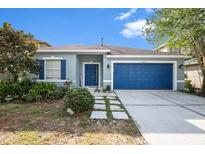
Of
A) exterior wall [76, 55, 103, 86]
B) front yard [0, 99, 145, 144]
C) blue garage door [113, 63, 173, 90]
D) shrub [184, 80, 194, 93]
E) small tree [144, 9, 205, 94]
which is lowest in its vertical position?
front yard [0, 99, 145, 144]

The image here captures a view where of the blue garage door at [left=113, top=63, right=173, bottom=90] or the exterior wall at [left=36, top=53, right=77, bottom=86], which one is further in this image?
the blue garage door at [left=113, top=63, right=173, bottom=90]

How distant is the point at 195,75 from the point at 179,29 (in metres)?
6.44

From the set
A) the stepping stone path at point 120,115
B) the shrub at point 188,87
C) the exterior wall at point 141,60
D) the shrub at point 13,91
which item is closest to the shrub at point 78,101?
the stepping stone path at point 120,115

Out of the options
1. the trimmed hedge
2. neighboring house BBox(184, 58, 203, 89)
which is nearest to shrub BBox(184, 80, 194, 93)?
neighboring house BBox(184, 58, 203, 89)

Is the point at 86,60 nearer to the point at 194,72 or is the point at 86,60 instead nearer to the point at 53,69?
the point at 53,69

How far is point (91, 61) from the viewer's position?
17.5m

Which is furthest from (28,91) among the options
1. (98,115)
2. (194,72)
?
(194,72)

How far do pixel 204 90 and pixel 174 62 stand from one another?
10.5ft

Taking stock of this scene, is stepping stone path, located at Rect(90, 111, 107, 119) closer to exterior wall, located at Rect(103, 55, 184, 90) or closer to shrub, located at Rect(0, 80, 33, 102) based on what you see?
shrub, located at Rect(0, 80, 33, 102)

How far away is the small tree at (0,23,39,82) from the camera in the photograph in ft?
37.1

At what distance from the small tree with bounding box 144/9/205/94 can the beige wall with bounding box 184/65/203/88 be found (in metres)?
2.52
